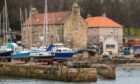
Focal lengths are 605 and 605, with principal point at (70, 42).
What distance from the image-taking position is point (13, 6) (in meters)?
126

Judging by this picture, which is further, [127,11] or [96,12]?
[127,11]

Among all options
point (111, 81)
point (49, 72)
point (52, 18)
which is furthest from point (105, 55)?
point (49, 72)

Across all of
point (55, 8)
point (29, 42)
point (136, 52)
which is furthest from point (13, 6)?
point (136, 52)

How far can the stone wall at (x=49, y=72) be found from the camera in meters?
61.2

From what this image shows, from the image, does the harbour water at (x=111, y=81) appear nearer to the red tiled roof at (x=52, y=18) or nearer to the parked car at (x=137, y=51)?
the parked car at (x=137, y=51)

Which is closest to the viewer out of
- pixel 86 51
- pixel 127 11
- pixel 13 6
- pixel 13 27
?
pixel 86 51

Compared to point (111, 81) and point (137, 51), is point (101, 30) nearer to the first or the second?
point (137, 51)

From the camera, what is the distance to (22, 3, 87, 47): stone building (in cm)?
9425

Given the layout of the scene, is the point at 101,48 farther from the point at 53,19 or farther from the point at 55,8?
the point at 55,8

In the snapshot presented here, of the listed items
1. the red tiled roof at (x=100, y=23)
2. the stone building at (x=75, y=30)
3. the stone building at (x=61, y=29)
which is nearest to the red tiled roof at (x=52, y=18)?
the stone building at (x=61, y=29)

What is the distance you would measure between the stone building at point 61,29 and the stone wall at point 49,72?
2477 cm

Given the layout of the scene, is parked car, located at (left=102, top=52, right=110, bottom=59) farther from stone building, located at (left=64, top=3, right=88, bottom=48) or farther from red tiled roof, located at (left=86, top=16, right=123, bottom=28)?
red tiled roof, located at (left=86, top=16, right=123, bottom=28)

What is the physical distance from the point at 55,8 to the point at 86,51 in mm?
53194

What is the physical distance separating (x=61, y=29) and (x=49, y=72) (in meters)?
30.7
